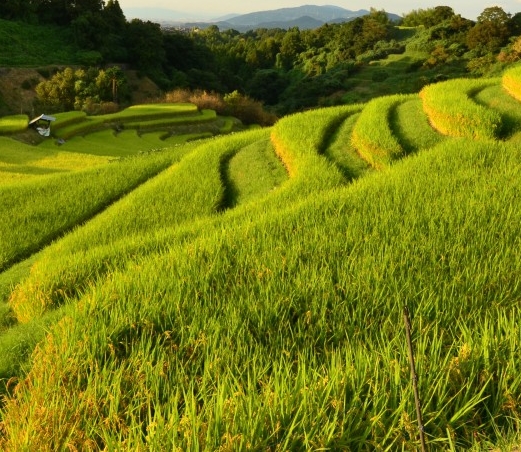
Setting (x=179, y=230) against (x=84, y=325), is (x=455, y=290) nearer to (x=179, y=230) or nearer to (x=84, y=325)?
(x=84, y=325)

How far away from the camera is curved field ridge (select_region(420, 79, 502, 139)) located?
27.9ft

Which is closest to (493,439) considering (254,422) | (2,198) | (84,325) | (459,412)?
(459,412)

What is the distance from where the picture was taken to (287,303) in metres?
3.19

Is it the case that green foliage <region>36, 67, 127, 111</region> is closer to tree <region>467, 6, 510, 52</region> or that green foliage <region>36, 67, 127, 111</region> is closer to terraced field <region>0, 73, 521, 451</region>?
terraced field <region>0, 73, 521, 451</region>

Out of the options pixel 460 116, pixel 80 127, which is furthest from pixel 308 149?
pixel 80 127

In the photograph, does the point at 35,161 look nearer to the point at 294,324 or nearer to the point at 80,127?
the point at 80,127

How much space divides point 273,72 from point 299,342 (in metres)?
70.9

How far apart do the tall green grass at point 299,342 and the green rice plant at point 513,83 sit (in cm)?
639

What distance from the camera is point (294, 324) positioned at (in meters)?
3.08

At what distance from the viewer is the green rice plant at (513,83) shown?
10.2m

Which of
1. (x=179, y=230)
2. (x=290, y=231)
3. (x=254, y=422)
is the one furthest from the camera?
(x=179, y=230)

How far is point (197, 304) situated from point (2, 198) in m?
8.38

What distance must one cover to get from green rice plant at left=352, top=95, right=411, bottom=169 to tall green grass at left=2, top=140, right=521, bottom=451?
3380 millimetres

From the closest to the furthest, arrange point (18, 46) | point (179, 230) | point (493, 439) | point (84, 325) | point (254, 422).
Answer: point (254, 422) → point (493, 439) → point (84, 325) → point (179, 230) → point (18, 46)
